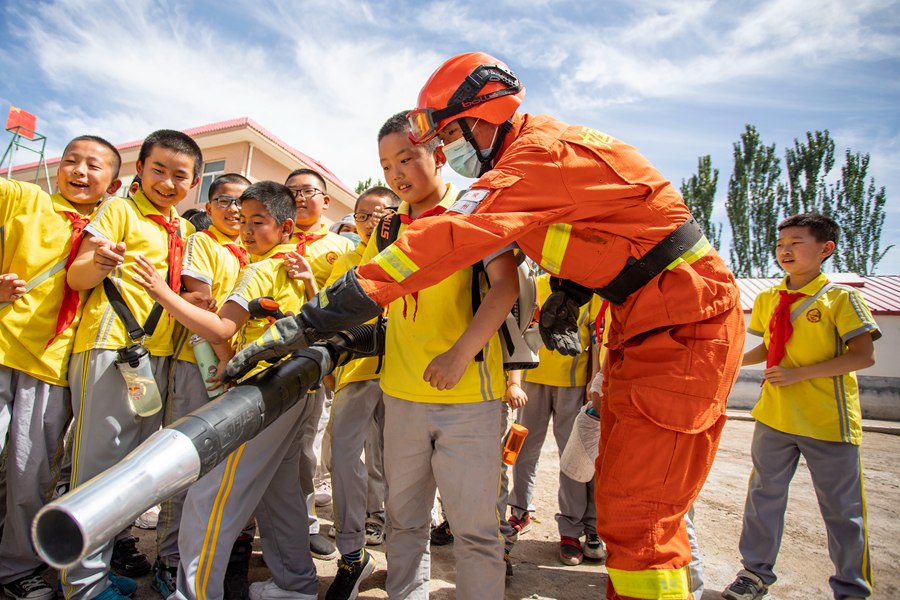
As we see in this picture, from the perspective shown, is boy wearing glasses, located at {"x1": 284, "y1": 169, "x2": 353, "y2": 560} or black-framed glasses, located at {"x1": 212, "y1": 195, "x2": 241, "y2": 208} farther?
black-framed glasses, located at {"x1": 212, "y1": 195, "x2": 241, "y2": 208}

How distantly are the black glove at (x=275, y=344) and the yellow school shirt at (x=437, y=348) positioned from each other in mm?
758

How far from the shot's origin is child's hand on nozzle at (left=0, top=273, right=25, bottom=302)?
2508mm

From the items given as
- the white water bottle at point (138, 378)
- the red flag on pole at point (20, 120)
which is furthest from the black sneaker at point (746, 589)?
the red flag on pole at point (20, 120)

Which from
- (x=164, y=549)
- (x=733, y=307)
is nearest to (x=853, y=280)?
(x=733, y=307)

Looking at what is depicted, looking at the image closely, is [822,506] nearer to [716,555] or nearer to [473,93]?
[716,555]

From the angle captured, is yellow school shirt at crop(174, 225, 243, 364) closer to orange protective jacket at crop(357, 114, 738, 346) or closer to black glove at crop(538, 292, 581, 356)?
orange protective jacket at crop(357, 114, 738, 346)

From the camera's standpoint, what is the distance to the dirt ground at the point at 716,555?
10.1 feet

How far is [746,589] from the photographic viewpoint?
309 centimetres

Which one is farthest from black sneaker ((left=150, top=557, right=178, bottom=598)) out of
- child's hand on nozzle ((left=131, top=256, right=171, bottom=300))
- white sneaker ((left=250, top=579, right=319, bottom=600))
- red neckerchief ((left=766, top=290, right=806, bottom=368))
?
red neckerchief ((left=766, top=290, right=806, bottom=368))

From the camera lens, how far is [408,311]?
244 cm

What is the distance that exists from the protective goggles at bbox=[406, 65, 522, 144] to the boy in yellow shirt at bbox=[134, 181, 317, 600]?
3.94 feet

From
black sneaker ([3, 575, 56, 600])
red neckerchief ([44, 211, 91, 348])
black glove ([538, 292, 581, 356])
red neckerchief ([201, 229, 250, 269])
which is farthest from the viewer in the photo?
red neckerchief ([201, 229, 250, 269])

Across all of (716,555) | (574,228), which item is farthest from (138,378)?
(716,555)

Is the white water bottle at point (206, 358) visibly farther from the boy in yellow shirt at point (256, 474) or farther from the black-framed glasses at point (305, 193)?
the black-framed glasses at point (305, 193)
